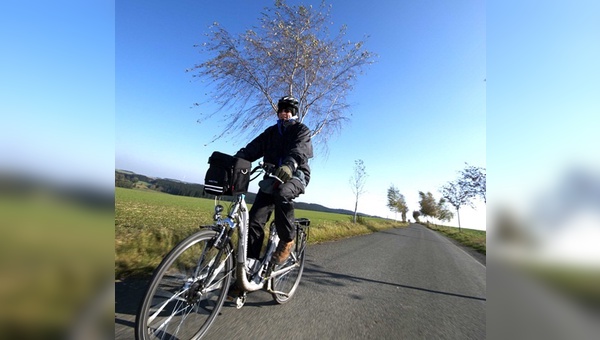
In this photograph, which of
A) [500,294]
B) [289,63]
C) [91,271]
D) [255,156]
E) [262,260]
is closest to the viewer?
[91,271]

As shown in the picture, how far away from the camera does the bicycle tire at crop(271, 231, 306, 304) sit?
3.53 m

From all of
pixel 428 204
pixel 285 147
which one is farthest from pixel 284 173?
pixel 428 204

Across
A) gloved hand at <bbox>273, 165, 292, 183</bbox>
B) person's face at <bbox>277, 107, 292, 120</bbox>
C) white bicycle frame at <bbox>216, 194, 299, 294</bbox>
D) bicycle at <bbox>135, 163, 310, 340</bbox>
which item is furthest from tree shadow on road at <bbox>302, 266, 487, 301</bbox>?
person's face at <bbox>277, 107, 292, 120</bbox>

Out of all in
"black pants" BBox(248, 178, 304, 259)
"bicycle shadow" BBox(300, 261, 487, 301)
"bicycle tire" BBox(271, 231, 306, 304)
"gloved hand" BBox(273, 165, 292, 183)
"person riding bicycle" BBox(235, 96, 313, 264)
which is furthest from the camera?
"bicycle shadow" BBox(300, 261, 487, 301)

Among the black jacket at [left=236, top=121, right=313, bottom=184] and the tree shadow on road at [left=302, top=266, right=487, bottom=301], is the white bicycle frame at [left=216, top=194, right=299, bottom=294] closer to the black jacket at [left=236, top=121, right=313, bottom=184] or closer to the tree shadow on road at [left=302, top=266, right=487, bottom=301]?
Answer: the black jacket at [left=236, top=121, right=313, bottom=184]

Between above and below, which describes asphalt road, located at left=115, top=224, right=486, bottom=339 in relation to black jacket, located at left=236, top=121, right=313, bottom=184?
below

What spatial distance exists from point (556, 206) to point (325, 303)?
335 cm

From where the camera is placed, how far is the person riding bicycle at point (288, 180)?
313 centimetres

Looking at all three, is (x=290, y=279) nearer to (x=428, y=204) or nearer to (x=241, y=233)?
(x=241, y=233)

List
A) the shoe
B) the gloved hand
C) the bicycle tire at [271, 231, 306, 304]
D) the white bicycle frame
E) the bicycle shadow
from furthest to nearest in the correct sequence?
the bicycle shadow < the bicycle tire at [271, 231, 306, 304] < the shoe < the gloved hand < the white bicycle frame

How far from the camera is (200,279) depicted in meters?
2.55

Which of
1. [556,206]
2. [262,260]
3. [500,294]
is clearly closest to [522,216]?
[556,206]

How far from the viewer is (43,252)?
0.61m

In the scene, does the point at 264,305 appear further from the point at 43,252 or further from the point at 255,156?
the point at 43,252
